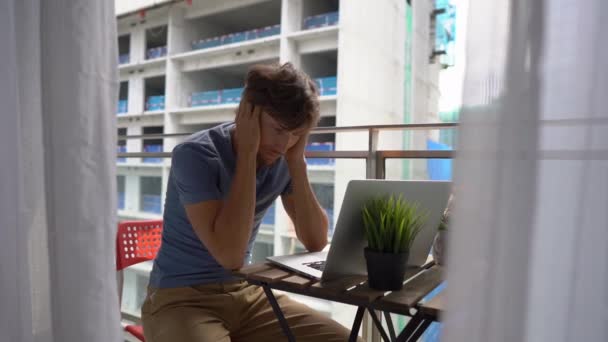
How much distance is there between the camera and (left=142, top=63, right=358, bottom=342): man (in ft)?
2.96

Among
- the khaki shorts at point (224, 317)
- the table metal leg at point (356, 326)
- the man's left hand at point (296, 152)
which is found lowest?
the khaki shorts at point (224, 317)

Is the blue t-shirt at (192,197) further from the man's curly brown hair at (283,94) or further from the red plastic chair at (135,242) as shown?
the red plastic chair at (135,242)

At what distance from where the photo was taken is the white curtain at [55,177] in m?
0.82

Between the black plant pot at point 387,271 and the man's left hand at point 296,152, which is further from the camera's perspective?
the man's left hand at point 296,152

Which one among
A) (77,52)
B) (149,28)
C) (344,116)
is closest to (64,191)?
(77,52)

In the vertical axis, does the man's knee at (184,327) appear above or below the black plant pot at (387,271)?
below

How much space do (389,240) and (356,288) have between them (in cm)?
10

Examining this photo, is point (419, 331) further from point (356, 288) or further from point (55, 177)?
point (55, 177)

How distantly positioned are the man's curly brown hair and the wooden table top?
32cm

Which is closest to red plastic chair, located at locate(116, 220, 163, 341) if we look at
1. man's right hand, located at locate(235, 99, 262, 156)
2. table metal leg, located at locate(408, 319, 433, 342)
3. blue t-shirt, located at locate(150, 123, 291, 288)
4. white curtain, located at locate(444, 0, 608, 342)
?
blue t-shirt, located at locate(150, 123, 291, 288)

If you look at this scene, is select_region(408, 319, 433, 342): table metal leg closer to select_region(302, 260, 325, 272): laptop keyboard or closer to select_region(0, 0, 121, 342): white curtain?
select_region(302, 260, 325, 272): laptop keyboard

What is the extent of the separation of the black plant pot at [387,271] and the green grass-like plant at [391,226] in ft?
0.04

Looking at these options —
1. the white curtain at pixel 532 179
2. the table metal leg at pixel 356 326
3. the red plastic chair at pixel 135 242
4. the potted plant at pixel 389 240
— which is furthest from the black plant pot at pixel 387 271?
the red plastic chair at pixel 135 242

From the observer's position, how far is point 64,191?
0.84 m
